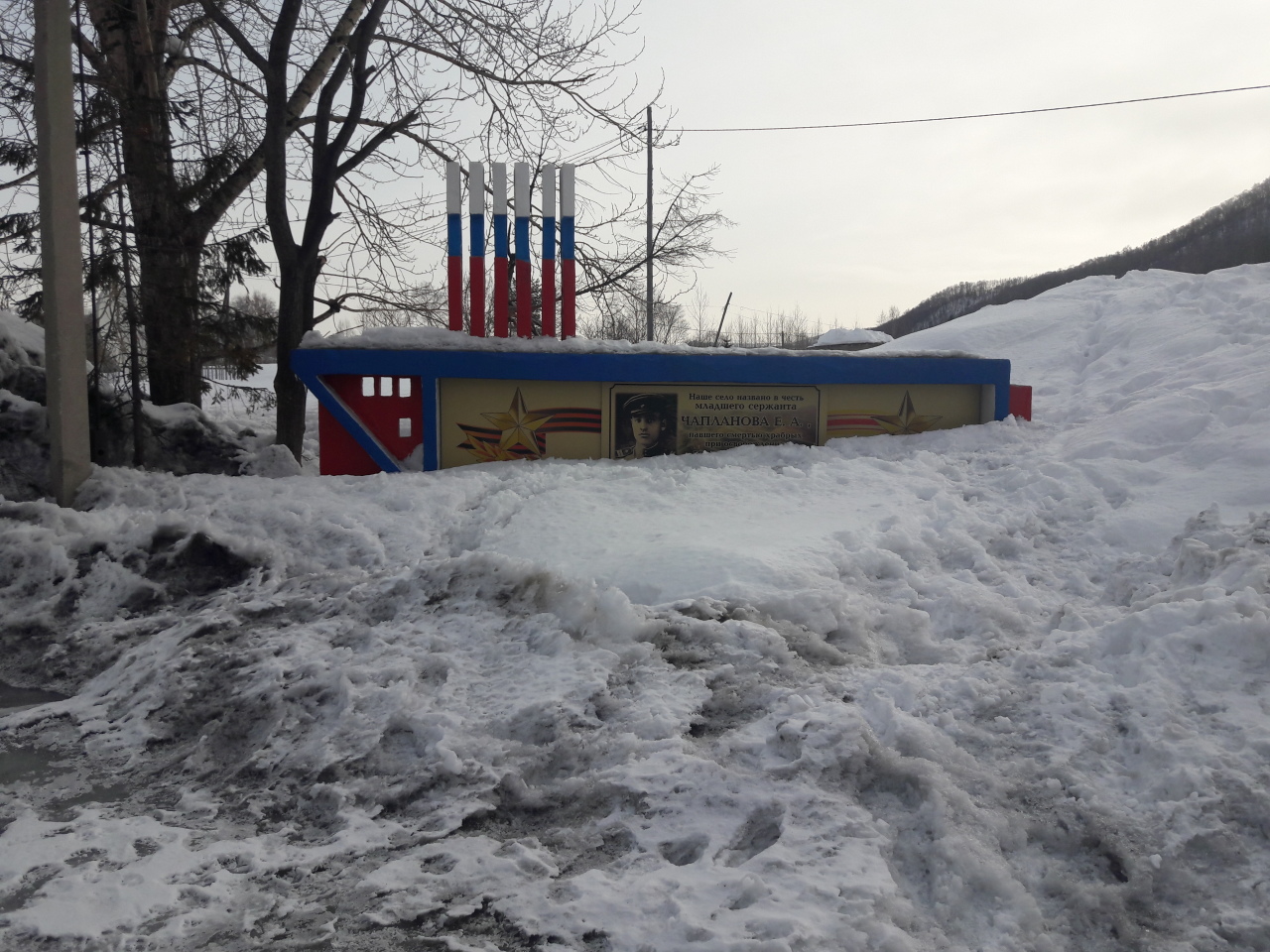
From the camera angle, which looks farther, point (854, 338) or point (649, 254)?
point (854, 338)

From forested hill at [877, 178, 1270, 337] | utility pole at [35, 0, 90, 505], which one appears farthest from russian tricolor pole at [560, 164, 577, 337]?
forested hill at [877, 178, 1270, 337]

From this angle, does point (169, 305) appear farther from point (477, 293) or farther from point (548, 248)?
point (548, 248)

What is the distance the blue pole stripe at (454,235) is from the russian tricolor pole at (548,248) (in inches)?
35.1

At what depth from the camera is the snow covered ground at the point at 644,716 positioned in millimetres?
2373

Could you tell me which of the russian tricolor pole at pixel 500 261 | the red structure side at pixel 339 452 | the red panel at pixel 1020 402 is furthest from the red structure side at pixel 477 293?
the red panel at pixel 1020 402

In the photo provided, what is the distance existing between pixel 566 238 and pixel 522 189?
626 millimetres

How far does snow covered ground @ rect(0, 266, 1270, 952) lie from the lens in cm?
237

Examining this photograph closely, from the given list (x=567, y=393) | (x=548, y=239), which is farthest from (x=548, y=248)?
(x=567, y=393)

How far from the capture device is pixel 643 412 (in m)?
7.76

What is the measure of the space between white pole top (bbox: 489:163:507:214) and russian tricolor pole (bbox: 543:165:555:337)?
1.37ft

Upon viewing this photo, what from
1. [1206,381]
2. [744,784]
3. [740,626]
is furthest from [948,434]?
[744,784]

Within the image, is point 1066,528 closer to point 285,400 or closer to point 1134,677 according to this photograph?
point 1134,677

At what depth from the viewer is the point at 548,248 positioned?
8648mm

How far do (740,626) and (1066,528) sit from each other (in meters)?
2.80
